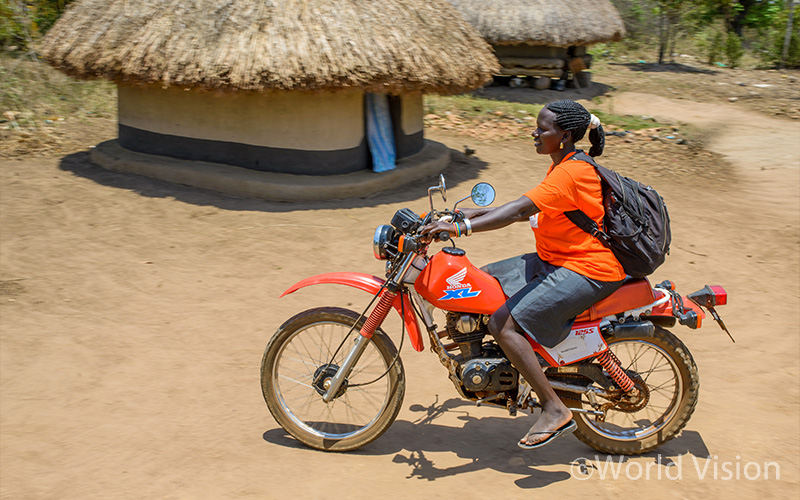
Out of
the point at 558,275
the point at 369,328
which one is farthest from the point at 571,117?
the point at 369,328

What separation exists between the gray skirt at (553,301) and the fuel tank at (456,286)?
0.11m

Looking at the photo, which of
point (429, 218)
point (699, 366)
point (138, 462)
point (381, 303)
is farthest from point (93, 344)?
point (699, 366)

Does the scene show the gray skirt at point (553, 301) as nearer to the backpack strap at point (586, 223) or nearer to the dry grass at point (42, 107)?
the backpack strap at point (586, 223)

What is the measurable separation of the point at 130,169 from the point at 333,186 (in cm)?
267

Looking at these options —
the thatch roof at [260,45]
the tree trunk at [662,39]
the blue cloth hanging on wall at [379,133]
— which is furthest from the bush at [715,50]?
the blue cloth hanging on wall at [379,133]

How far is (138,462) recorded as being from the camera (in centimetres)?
340

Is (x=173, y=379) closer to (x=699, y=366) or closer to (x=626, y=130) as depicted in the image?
(x=699, y=366)

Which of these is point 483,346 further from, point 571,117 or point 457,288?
point 571,117

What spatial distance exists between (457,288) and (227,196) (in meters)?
5.45

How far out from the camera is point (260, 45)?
25.4 ft

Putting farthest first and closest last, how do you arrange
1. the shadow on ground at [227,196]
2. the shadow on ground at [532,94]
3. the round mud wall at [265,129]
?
the shadow on ground at [532,94], the round mud wall at [265,129], the shadow on ground at [227,196]

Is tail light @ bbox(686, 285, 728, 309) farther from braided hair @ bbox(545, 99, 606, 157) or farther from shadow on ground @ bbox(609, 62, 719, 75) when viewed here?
shadow on ground @ bbox(609, 62, 719, 75)

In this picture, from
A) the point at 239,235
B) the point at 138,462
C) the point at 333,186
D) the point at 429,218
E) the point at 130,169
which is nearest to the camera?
the point at 429,218

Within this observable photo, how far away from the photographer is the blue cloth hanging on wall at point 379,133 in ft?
28.9
